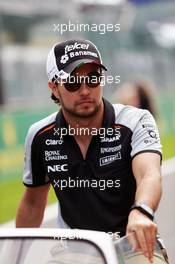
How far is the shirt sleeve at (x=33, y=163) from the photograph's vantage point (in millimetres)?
2480

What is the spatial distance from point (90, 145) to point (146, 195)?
0.37 m

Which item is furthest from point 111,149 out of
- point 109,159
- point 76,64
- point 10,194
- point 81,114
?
point 10,194

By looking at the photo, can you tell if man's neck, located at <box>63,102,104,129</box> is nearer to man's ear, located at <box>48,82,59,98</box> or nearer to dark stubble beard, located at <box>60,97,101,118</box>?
dark stubble beard, located at <box>60,97,101,118</box>

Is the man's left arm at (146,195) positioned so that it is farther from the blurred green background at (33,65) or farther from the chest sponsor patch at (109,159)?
the blurred green background at (33,65)

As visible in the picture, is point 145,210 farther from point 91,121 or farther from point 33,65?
point 33,65

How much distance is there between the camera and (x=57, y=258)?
5.98 feet

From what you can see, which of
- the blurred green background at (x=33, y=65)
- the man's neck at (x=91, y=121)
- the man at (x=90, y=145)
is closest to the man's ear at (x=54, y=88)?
the man at (x=90, y=145)

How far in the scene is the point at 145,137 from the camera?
2.29 m

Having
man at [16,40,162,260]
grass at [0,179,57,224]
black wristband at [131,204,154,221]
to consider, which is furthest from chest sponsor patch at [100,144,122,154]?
grass at [0,179,57,224]

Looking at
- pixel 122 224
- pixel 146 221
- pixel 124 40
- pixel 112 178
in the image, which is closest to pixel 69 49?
pixel 112 178

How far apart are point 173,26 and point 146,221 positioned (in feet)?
14.4

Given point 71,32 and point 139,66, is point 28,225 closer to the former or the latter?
point 71,32

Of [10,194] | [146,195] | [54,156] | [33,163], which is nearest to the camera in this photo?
[146,195]

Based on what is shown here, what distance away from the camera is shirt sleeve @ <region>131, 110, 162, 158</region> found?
2.28 m
